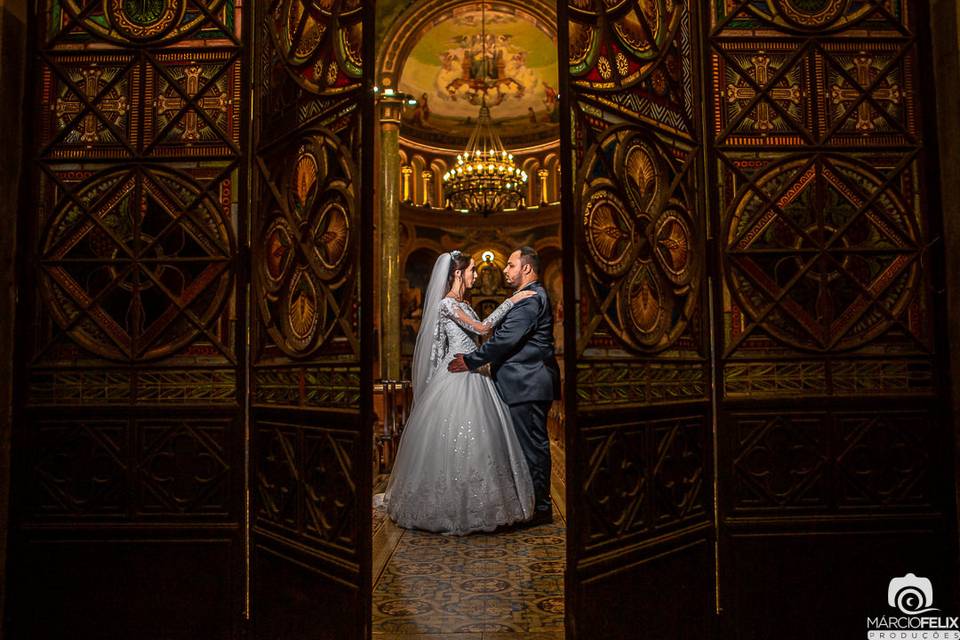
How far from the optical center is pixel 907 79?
3.45m

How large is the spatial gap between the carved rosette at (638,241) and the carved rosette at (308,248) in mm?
1028

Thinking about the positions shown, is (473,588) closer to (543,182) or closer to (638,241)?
(638,241)

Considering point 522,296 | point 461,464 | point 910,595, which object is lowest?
point 910,595

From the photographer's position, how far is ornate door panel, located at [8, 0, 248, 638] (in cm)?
328

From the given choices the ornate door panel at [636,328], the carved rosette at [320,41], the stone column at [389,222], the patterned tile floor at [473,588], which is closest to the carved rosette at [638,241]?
the ornate door panel at [636,328]

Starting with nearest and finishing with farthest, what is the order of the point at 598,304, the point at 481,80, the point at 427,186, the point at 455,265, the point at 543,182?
the point at 598,304
the point at 455,265
the point at 481,80
the point at 427,186
the point at 543,182

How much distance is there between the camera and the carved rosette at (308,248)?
10.1 feet

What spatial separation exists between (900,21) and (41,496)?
4666 millimetres

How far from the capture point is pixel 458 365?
17.6ft

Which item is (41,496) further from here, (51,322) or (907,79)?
(907,79)

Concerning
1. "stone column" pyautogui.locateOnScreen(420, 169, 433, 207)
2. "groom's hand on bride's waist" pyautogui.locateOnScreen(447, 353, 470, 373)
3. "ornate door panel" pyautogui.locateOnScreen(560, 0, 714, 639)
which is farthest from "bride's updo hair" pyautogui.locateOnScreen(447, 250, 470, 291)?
"stone column" pyautogui.locateOnScreen(420, 169, 433, 207)

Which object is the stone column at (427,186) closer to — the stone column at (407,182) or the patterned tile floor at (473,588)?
the stone column at (407,182)

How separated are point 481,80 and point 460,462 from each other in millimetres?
9625

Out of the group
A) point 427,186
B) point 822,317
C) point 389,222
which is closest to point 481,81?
point 427,186
